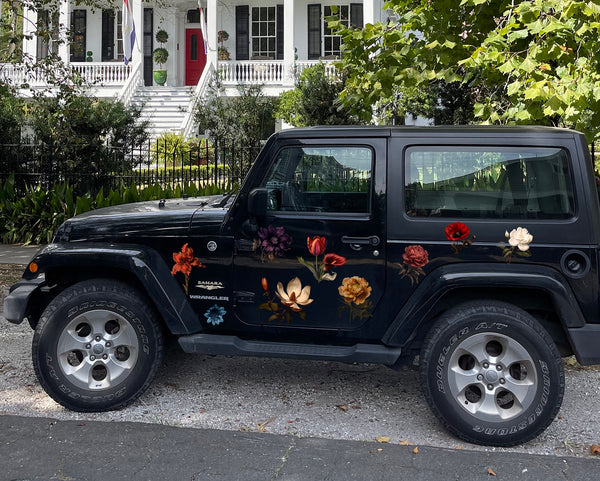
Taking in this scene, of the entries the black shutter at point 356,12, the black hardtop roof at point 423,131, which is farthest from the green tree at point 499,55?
the black shutter at point 356,12

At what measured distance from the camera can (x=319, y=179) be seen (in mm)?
4273

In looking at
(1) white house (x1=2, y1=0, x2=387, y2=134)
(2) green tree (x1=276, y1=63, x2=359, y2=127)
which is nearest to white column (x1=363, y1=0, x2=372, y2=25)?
(1) white house (x1=2, y1=0, x2=387, y2=134)

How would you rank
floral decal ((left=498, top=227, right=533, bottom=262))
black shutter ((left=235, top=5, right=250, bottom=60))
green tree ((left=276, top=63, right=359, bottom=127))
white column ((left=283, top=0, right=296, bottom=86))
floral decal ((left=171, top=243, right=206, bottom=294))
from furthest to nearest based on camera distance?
black shutter ((left=235, top=5, right=250, bottom=60))
white column ((left=283, top=0, right=296, bottom=86))
green tree ((left=276, top=63, right=359, bottom=127))
floral decal ((left=171, top=243, right=206, bottom=294))
floral decal ((left=498, top=227, right=533, bottom=262))

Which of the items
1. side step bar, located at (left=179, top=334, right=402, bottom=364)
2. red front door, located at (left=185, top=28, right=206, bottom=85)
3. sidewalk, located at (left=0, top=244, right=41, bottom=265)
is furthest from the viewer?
red front door, located at (left=185, top=28, right=206, bottom=85)

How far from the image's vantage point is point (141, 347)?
4301mm

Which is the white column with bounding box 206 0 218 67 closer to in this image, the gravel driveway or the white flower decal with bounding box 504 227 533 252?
the gravel driveway

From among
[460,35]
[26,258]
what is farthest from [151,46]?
[460,35]

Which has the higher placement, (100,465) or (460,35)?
(460,35)

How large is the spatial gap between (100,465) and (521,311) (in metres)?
2.53

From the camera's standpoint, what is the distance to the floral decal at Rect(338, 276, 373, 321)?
13.6ft

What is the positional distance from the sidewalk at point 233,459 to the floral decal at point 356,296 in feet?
2.56

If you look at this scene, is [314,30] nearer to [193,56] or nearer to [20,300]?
[193,56]

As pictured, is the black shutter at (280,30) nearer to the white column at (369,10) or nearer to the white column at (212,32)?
the white column at (212,32)

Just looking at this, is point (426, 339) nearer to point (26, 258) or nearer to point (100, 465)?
point (100, 465)
